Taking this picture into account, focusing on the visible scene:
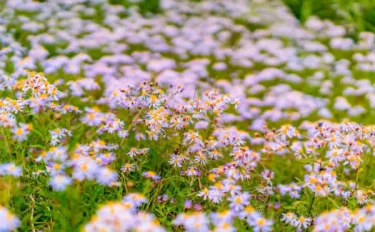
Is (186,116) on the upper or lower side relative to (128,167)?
upper

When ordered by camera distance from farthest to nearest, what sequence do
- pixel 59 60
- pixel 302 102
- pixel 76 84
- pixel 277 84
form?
pixel 277 84
pixel 302 102
pixel 59 60
pixel 76 84

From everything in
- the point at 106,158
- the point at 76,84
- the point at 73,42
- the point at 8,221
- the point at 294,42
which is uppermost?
the point at 8,221

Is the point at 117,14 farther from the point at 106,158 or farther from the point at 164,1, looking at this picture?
the point at 106,158

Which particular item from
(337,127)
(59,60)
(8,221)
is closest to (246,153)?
(337,127)

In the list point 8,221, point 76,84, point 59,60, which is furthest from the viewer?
point 59,60

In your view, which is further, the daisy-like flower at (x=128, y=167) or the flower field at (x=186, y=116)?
the daisy-like flower at (x=128, y=167)

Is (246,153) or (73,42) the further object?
(73,42)

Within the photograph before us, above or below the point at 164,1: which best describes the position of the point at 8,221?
above

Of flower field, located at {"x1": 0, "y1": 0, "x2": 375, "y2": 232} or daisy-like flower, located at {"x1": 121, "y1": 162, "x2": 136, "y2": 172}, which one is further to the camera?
daisy-like flower, located at {"x1": 121, "y1": 162, "x2": 136, "y2": 172}
